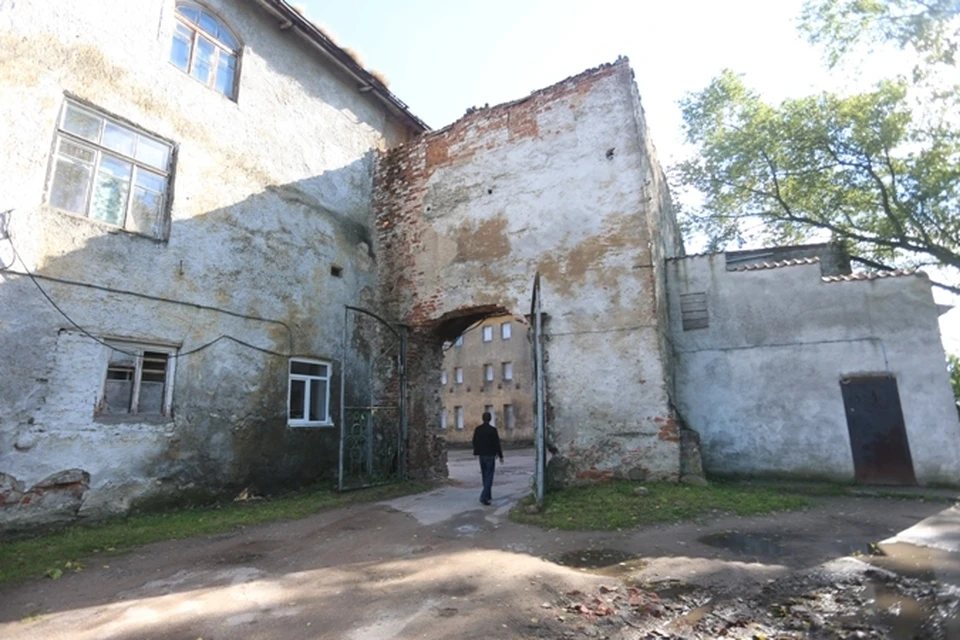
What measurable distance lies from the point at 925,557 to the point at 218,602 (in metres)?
6.40

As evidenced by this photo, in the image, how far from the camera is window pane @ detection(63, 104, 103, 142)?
22.2ft

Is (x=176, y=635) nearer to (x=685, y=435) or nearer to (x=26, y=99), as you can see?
(x=26, y=99)

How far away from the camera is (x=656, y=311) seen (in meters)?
8.45

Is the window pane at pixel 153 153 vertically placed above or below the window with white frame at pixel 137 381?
above

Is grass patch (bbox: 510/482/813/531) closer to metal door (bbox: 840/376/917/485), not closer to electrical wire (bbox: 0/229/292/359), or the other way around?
metal door (bbox: 840/376/917/485)

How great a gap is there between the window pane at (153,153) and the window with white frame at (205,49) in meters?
1.47

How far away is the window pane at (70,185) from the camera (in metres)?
6.55

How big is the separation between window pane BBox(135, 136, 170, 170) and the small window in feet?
77.5

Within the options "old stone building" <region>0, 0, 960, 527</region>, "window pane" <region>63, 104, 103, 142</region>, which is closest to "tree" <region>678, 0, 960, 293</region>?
"old stone building" <region>0, 0, 960, 527</region>

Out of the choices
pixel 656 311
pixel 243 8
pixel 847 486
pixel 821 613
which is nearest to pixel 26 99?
pixel 243 8

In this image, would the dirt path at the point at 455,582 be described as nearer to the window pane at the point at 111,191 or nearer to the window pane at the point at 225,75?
the window pane at the point at 111,191

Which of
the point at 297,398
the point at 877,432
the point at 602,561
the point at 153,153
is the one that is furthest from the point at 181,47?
the point at 877,432

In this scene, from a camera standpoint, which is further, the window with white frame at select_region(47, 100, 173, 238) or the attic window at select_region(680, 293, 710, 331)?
the attic window at select_region(680, 293, 710, 331)

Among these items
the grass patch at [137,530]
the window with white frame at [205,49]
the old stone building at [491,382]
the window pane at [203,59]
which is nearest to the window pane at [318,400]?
the grass patch at [137,530]
